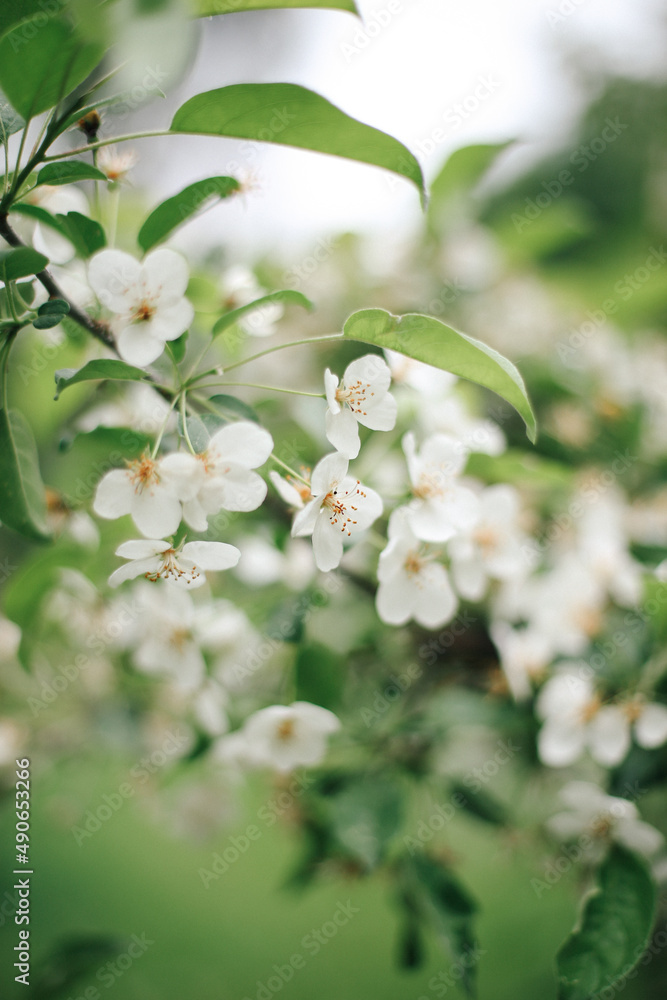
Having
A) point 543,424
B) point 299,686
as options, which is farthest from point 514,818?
point 543,424

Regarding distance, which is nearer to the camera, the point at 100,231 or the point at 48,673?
the point at 100,231

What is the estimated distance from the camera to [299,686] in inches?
37.9

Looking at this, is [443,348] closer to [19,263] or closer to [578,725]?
[19,263]

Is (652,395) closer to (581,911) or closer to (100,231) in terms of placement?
(581,911)

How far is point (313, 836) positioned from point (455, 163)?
157 cm

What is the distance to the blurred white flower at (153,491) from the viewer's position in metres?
0.60

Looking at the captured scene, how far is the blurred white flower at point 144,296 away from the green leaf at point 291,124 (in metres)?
0.14

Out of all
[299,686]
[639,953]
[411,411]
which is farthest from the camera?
[411,411]

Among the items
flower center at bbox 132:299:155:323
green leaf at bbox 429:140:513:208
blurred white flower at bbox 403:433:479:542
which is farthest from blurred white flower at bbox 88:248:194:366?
green leaf at bbox 429:140:513:208

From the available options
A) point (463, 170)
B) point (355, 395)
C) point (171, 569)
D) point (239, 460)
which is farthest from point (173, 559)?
point (463, 170)

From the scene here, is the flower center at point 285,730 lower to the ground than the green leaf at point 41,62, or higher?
lower

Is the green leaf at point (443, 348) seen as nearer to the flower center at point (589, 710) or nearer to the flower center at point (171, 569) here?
the flower center at point (171, 569)

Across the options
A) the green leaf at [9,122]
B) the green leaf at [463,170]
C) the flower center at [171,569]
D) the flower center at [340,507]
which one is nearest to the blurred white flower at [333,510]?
the flower center at [340,507]

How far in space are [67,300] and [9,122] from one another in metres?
0.18
